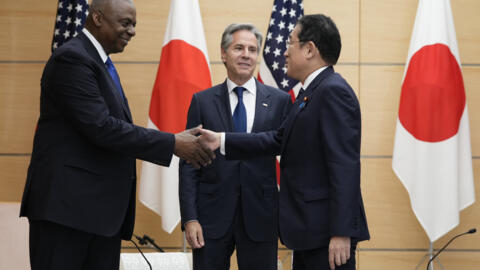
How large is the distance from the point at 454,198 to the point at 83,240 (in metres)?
2.88

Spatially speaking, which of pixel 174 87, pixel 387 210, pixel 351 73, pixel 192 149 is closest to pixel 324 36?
pixel 192 149

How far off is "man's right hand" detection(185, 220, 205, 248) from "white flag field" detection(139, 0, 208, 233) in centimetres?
147

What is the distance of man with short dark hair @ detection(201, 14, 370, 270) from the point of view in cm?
220

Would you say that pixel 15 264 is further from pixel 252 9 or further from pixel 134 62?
pixel 252 9

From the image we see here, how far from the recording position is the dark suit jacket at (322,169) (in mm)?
2207

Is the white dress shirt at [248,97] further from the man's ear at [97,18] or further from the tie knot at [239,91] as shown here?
the man's ear at [97,18]

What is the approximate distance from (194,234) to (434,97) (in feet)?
7.67

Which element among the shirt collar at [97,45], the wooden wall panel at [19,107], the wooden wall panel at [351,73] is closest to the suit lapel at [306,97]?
the shirt collar at [97,45]

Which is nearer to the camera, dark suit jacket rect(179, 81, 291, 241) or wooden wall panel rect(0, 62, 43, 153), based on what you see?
dark suit jacket rect(179, 81, 291, 241)

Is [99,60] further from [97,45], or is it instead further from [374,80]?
[374,80]

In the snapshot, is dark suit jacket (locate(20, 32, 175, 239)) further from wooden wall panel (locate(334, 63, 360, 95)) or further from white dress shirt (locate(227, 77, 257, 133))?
wooden wall panel (locate(334, 63, 360, 95))

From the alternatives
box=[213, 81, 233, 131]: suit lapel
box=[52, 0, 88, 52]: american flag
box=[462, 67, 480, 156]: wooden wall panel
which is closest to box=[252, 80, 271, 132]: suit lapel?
box=[213, 81, 233, 131]: suit lapel

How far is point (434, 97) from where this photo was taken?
Answer: 4.26 meters

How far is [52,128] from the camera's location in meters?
2.28
